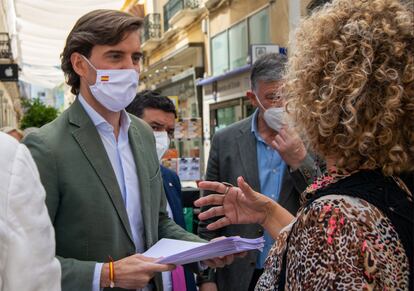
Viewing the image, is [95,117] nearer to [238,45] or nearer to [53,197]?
[53,197]

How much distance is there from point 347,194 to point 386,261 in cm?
19

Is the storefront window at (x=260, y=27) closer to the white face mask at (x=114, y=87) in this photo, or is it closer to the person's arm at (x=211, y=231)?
the person's arm at (x=211, y=231)

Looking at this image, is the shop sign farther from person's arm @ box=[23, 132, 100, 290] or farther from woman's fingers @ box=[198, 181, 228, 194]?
person's arm @ box=[23, 132, 100, 290]

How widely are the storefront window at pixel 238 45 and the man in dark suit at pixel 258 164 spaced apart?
40.7 feet

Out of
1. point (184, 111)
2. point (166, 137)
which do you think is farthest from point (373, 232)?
point (184, 111)

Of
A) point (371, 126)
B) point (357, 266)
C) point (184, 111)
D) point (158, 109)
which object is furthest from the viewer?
point (184, 111)

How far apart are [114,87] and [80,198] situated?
0.59 meters

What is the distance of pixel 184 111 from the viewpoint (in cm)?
2245

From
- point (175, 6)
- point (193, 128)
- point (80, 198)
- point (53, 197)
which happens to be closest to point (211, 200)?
point (80, 198)

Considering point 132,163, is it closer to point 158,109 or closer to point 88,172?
point 88,172

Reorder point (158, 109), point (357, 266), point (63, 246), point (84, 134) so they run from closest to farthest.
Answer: point (357, 266), point (63, 246), point (84, 134), point (158, 109)

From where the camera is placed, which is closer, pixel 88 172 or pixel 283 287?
pixel 283 287

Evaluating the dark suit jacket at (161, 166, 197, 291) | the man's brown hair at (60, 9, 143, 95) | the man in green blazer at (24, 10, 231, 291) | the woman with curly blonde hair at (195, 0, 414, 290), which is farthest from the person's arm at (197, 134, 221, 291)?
the woman with curly blonde hair at (195, 0, 414, 290)

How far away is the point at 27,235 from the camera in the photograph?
1.20 meters
